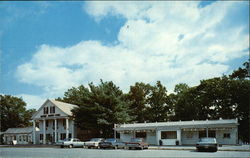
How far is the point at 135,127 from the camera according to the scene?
142 ft

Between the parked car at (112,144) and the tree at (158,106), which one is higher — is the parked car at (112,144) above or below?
below

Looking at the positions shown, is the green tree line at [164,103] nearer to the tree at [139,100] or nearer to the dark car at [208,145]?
the tree at [139,100]

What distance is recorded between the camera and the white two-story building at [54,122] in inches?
2037

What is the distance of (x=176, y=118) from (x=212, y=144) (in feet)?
117

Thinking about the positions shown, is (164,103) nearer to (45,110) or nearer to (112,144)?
(45,110)

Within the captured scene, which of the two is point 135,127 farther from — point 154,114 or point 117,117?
point 154,114

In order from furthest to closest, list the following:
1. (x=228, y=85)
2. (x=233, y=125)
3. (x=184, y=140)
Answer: (x=228, y=85)
(x=184, y=140)
(x=233, y=125)

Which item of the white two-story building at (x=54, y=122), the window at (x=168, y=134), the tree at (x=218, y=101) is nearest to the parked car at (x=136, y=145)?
the window at (x=168, y=134)

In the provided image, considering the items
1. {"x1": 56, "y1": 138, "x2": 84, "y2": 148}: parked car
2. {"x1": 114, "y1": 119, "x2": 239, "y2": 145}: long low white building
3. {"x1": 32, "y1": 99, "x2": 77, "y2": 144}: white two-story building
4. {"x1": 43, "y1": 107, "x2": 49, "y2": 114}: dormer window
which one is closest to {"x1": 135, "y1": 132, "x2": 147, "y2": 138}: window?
{"x1": 114, "y1": 119, "x2": 239, "y2": 145}: long low white building

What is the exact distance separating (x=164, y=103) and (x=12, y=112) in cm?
4522

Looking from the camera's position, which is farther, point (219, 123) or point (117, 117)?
point (117, 117)

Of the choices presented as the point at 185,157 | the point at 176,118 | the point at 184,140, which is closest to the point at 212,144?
the point at 185,157

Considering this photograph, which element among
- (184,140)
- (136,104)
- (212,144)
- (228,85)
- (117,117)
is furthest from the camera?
(136,104)

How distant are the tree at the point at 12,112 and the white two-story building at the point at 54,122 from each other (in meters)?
28.0
